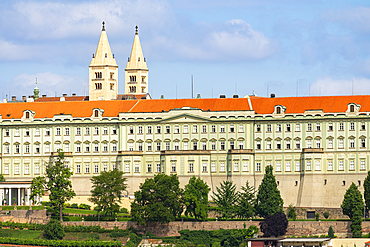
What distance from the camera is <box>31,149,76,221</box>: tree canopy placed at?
171 meters

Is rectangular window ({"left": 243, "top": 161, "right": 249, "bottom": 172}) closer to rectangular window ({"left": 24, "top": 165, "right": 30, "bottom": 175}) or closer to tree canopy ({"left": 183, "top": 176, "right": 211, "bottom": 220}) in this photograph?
tree canopy ({"left": 183, "top": 176, "right": 211, "bottom": 220})

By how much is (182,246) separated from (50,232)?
2187 cm

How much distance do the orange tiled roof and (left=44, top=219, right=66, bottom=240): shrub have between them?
48.1 metres

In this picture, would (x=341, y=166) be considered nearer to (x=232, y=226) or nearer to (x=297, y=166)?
(x=297, y=166)

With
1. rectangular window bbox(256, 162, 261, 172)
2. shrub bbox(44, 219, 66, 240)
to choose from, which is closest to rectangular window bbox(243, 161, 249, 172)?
rectangular window bbox(256, 162, 261, 172)

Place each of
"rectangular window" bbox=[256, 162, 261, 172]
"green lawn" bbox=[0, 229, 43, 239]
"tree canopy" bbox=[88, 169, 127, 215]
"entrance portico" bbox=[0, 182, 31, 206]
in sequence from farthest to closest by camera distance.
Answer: "rectangular window" bbox=[256, 162, 261, 172] → "entrance portico" bbox=[0, 182, 31, 206] → "tree canopy" bbox=[88, 169, 127, 215] → "green lawn" bbox=[0, 229, 43, 239]

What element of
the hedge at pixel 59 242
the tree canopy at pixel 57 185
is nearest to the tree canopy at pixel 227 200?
the hedge at pixel 59 242

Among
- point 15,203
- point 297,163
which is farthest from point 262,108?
point 15,203

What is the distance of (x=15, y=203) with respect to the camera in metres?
182

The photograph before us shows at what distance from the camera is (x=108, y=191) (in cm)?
17175

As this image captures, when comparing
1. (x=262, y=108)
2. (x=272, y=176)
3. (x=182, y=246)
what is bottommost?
(x=182, y=246)

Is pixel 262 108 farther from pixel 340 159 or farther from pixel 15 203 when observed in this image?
pixel 15 203

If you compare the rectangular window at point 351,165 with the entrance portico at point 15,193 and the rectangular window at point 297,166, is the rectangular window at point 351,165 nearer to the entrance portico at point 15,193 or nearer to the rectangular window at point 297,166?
the rectangular window at point 297,166

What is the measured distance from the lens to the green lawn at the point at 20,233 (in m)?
163
